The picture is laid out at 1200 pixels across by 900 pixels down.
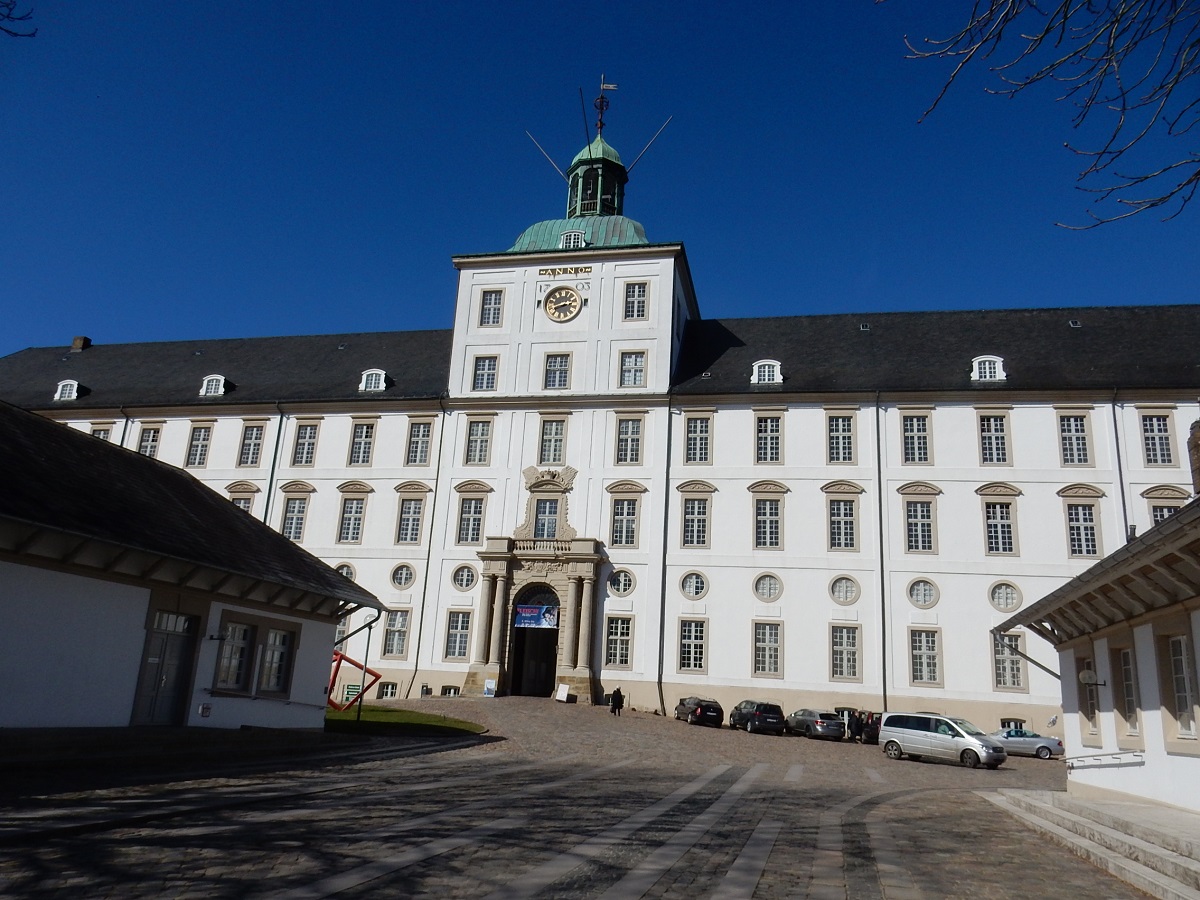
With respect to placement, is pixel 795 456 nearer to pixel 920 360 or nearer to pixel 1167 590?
pixel 920 360

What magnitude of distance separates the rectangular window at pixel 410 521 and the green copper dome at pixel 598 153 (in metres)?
20.4

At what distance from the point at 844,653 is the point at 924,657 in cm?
296

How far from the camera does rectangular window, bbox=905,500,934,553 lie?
3738cm

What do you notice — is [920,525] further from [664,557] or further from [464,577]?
[464,577]

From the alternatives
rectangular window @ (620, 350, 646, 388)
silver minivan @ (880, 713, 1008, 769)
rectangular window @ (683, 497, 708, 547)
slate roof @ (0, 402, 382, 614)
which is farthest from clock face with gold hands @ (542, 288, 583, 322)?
silver minivan @ (880, 713, 1008, 769)

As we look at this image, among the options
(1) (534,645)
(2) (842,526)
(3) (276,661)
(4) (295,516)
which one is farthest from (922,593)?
(4) (295,516)

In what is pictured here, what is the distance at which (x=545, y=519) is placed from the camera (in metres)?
40.8

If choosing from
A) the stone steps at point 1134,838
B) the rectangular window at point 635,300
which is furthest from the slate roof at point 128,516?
the rectangular window at point 635,300

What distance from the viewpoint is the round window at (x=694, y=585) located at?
38531 mm

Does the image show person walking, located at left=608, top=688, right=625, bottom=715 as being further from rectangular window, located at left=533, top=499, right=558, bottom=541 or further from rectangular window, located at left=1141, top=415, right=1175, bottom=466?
rectangular window, located at left=1141, top=415, right=1175, bottom=466

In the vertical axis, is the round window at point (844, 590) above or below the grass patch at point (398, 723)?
above

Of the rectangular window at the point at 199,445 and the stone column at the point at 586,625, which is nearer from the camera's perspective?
the stone column at the point at 586,625

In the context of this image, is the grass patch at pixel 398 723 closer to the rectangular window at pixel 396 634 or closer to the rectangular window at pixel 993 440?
the rectangular window at pixel 396 634

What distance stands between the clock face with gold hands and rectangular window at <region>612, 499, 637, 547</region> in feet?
30.1
